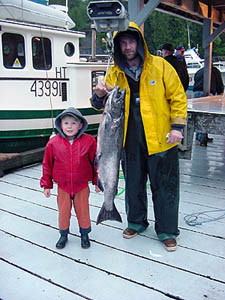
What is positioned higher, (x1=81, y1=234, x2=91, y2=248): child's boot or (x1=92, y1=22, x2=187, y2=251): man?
(x1=92, y1=22, x2=187, y2=251): man

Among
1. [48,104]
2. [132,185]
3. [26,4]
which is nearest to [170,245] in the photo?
[132,185]

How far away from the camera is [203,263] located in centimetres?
293

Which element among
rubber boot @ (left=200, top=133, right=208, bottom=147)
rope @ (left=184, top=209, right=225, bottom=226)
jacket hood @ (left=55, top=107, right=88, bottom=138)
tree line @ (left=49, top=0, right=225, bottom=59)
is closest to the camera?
jacket hood @ (left=55, top=107, right=88, bottom=138)

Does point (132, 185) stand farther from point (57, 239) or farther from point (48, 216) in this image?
point (48, 216)

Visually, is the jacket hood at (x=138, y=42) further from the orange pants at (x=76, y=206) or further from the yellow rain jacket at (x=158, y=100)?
the orange pants at (x=76, y=206)

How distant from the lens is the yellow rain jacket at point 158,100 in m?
2.90

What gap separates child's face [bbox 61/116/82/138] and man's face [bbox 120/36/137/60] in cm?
70

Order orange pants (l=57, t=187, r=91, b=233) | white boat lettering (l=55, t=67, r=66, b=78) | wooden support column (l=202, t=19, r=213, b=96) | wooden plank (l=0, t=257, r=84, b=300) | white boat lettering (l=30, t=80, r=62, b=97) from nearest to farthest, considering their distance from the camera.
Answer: wooden plank (l=0, t=257, r=84, b=300) → orange pants (l=57, t=187, r=91, b=233) → white boat lettering (l=30, t=80, r=62, b=97) → white boat lettering (l=55, t=67, r=66, b=78) → wooden support column (l=202, t=19, r=213, b=96)

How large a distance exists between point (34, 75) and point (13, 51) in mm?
537

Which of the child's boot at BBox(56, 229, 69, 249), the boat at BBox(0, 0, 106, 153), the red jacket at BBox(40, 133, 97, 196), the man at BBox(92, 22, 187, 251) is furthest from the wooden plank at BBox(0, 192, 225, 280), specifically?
the boat at BBox(0, 0, 106, 153)

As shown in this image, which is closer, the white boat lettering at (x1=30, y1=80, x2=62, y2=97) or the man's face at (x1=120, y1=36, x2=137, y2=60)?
the man's face at (x1=120, y1=36, x2=137, y2=60)

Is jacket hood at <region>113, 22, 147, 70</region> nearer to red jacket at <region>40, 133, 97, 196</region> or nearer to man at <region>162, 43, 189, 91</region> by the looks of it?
red jacket at <region>40, 133, 97, 196</region>

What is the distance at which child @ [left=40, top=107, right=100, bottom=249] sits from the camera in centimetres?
297

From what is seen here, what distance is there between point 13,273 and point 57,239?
0.63m
